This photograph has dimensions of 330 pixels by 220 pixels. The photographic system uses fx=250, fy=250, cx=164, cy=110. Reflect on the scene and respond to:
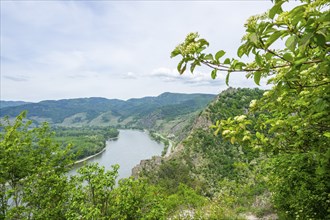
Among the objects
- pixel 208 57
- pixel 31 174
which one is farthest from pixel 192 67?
pixel 31 174

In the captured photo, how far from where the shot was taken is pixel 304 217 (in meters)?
7.37

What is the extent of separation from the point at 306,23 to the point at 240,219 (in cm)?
1507

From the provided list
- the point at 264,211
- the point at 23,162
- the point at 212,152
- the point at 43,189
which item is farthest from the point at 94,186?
the point at 212,152

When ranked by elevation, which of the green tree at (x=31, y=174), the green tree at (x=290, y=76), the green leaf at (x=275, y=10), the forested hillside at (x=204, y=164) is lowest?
the forested hillside at (x=204, y=164)

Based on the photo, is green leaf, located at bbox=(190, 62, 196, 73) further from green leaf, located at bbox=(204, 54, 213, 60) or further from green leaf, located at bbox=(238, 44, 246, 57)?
green leaf, located at bbox=(238, 44, 246, 57)

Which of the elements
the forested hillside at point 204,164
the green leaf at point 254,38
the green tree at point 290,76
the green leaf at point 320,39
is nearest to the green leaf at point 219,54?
the green tree at point 290,76

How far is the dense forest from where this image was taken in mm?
1819

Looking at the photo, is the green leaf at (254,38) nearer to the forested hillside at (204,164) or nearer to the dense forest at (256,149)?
the dense forest at (256,149)

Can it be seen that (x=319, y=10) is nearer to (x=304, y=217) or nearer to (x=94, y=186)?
(x=304, y=217)

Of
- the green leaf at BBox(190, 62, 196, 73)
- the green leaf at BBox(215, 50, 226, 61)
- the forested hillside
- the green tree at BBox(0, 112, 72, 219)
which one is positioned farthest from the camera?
the forested hillside

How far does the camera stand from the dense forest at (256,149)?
1819 mm

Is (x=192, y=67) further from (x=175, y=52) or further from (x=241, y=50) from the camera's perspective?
(x=241, y=50)

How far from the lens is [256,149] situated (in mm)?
3625

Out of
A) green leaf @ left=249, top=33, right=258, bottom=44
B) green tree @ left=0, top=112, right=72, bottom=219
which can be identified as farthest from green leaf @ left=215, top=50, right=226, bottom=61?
green tree @ left=0, top=112, right=72, bottom=219
